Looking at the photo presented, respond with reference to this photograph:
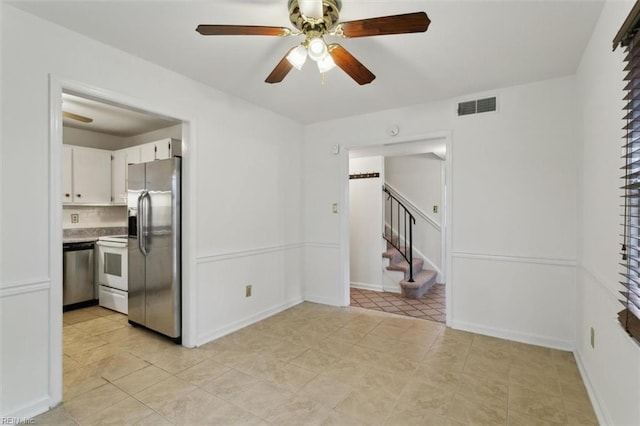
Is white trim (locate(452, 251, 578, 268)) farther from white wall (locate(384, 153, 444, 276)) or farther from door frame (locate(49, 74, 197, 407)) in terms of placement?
door frame (locate(49, 74, 197, 407))

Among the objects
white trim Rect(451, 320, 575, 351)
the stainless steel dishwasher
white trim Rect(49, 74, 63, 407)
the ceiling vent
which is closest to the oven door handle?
the stainless steel dishwasher

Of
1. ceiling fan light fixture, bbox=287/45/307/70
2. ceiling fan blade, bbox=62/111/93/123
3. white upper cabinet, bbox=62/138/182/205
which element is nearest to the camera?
ceiling fan light fixture, bbox=287/45/307/70

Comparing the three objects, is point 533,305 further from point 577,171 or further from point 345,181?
point 345,181

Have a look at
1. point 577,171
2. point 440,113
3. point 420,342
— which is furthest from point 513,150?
point 420,342

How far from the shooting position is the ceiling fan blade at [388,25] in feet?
4.93

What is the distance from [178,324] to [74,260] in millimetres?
2245

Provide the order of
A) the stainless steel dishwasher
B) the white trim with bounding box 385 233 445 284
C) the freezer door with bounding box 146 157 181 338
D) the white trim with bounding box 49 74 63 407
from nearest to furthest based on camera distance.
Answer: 1. the white trim with bounding box 49 74 63 407
2. the freezer door with bounding box 146 157 181 338
3. the stainless steel dishwasher
4. the white trim with bounding box 385 233 445 284

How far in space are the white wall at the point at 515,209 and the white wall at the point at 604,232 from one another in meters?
0.28

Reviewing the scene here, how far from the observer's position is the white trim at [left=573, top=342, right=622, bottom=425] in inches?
68.8

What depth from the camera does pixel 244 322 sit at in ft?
11.1

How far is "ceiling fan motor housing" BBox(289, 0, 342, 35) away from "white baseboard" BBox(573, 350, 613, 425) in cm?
277

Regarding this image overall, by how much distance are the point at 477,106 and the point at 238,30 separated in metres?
2.56

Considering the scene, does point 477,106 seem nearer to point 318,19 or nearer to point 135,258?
point 318,19

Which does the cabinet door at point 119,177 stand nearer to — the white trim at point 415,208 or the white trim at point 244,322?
the white trim at point 244,322
